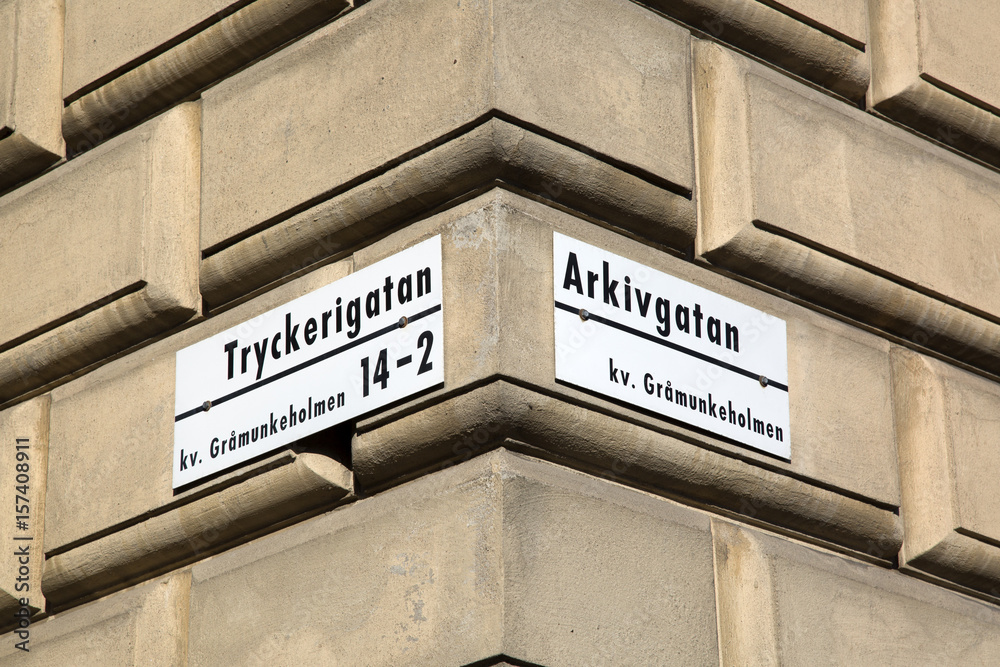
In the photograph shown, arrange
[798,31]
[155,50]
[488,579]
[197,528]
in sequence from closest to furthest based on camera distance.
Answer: [488,579] < [197,528] < [798,31] < [155,50]

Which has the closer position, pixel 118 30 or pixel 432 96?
pixel 432 96

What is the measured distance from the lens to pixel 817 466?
3.58 meters

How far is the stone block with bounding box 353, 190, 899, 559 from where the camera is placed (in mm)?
3148

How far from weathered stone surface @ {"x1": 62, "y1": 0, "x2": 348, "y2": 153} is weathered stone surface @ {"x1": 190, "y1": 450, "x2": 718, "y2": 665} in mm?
1234

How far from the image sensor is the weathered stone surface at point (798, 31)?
3.82m

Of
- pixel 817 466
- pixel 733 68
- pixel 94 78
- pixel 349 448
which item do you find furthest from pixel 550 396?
pixel 94 78

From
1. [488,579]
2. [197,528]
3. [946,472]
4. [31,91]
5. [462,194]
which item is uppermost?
[31,91]

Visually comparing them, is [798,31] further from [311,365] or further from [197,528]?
[197,528]

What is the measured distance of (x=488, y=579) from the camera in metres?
2.98

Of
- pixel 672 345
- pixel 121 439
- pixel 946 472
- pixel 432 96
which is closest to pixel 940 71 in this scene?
pixel 946 472

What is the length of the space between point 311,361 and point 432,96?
24.8 inches

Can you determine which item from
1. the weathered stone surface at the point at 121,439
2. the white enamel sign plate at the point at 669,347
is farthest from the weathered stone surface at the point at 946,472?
the weathered stone surface at the point at 121,439

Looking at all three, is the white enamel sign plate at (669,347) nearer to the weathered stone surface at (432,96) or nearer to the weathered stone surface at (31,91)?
the weathered stone surface at (432,96)

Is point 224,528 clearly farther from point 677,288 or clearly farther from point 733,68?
point 733,68
